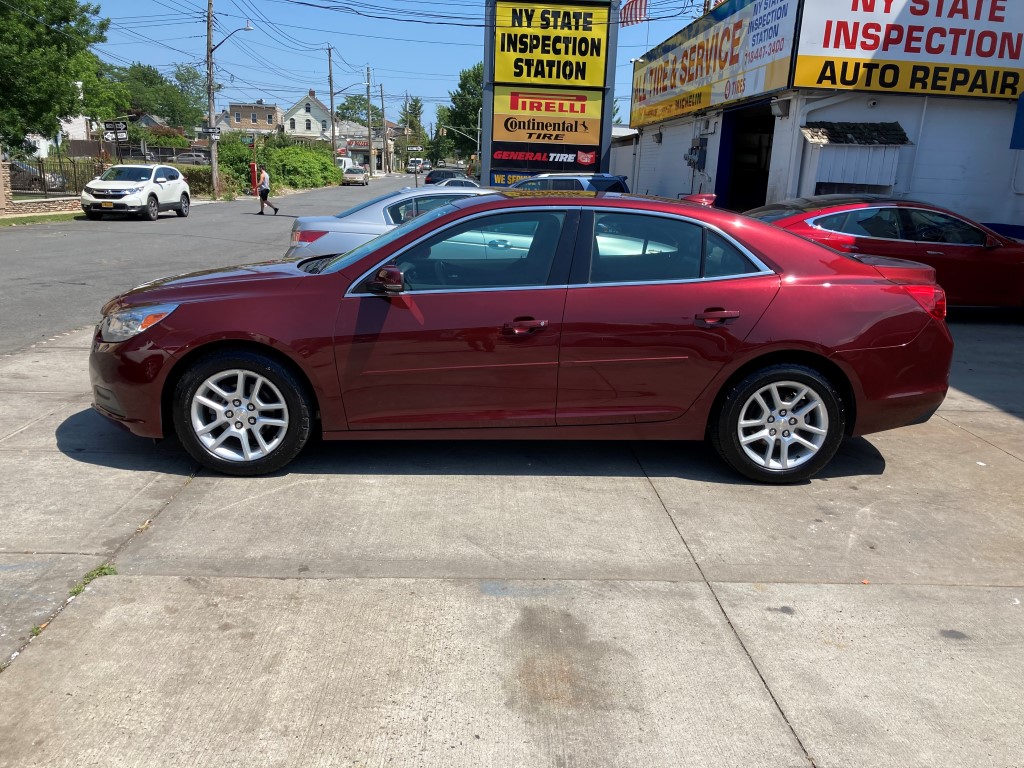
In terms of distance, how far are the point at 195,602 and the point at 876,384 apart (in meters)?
3.84

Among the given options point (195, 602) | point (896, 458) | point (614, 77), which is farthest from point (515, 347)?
point (614, 77)

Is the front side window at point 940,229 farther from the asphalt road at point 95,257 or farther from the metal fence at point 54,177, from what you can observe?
the metal fence at point 54,177

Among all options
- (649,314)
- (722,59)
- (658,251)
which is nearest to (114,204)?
(722,59)

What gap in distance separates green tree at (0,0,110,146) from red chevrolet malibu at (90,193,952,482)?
29.4 m

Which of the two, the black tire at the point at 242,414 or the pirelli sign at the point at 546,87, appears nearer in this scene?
the black tire at the point at 242,414

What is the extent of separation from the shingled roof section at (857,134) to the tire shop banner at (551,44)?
675 centimetres

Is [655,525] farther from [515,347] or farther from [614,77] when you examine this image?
[614,77]

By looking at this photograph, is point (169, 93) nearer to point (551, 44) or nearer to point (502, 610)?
point (551, 44)

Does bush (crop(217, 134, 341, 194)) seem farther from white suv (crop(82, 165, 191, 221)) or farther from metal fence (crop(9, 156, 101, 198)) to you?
white suv (crop(82, 165, 191, 221))

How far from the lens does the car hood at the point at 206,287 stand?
4.64 metres

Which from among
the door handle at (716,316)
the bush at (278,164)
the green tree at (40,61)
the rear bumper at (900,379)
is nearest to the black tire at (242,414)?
the door handle at (716,316)

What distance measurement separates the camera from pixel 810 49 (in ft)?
43.2

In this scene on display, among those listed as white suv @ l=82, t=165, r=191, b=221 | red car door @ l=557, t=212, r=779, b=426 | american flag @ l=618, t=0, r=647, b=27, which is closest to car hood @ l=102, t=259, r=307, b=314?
red car door @ l=557, t=212, r=779, b=426

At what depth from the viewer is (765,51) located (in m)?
14.5
